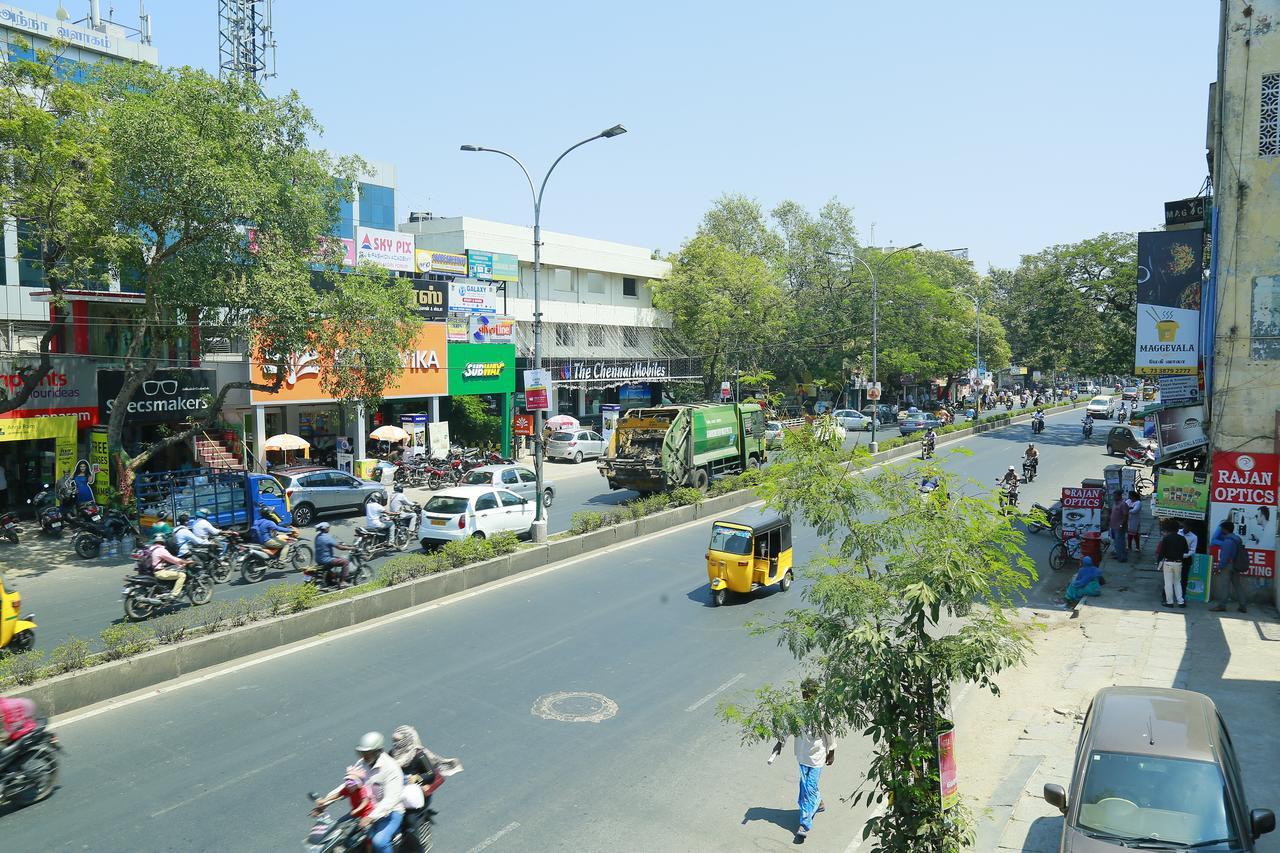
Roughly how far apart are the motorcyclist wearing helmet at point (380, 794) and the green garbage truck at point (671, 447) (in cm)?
2003

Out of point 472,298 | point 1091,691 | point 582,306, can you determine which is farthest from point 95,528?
point 582,306

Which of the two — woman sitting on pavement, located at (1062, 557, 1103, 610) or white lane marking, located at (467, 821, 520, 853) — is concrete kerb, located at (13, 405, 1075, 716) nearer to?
white lane marking, located at (467, 821, 520, 853)

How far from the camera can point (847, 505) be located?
6801 millimetres

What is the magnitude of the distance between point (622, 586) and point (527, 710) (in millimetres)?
6894

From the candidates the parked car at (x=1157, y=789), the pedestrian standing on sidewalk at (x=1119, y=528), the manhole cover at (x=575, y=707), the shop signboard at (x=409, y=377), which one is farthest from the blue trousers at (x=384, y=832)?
the shop signboard at (x=409, y=377)

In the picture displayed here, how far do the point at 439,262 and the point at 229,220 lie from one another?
18902 millimetres

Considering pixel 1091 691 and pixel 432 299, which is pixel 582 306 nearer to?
pixel 432 299

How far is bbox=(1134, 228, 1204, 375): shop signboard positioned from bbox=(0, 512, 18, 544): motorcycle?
28173mm

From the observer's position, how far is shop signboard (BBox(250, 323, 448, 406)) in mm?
30859

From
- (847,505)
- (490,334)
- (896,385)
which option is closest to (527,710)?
(847,505)

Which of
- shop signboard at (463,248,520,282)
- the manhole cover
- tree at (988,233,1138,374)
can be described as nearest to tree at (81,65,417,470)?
the manhole cover

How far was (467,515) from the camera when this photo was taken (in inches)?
801

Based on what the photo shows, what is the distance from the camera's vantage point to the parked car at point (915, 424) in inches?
1998

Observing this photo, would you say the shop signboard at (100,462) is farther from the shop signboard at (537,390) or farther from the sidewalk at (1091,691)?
the sidewalk at (1091,691)
